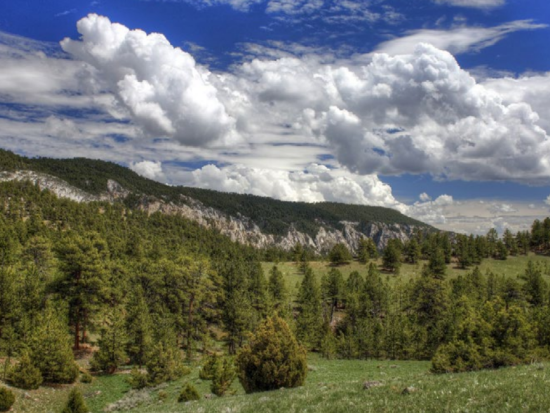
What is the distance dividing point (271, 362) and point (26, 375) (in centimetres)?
2557

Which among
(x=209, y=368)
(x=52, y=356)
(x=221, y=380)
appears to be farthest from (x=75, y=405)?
(x=52, y=356)

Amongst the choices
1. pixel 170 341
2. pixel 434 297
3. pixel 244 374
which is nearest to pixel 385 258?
A: pixel 434 297

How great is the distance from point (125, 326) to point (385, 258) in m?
104

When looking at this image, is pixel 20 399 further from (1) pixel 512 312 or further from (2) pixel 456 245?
(2) pixel 456 245

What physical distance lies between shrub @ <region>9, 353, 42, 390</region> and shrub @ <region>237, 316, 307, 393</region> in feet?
73.2

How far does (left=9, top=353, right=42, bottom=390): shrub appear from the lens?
114 feet

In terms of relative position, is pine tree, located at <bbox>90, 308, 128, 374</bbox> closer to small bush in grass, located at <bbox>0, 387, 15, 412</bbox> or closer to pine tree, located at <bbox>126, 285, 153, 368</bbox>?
pine tree, located at <bbox>126, 285, 153, 368</bbox>

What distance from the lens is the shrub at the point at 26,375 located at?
1364 inches

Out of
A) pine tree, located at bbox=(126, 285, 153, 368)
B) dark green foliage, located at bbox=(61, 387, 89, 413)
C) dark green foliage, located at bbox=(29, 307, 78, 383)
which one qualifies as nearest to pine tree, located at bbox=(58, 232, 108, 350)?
pine tree, located at bbox=(126, 285, 153, 368)

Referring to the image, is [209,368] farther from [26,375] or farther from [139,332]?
[139,332]

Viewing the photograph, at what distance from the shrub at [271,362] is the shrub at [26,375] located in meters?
22.3

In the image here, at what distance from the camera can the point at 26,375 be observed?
114 feet

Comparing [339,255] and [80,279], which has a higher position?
[339,255]

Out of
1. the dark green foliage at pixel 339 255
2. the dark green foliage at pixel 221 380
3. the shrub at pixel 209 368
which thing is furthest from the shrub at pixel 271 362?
the dark green foliage at pixel 339 255
